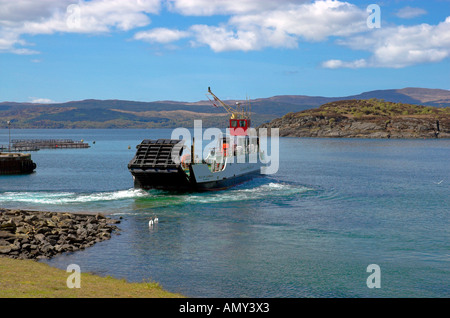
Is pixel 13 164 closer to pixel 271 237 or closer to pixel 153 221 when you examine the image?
pixel 153 221

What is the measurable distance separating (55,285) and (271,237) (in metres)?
15.9

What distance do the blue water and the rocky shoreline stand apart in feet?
3.31

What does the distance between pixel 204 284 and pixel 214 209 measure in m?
18.9

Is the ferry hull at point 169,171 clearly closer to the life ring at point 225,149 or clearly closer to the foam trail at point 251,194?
the foam trail at point 251,194

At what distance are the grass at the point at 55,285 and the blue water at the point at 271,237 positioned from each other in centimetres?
154

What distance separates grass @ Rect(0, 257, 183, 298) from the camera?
15961 mm

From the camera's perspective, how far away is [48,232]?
27.6 m

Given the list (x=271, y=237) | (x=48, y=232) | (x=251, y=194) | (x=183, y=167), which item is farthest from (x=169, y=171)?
(x=48, y=232)

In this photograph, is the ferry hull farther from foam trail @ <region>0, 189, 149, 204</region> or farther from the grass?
the grass

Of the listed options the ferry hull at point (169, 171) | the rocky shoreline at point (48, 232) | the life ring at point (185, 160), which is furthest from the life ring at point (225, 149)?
the rocky shoreline at point (48, 232)

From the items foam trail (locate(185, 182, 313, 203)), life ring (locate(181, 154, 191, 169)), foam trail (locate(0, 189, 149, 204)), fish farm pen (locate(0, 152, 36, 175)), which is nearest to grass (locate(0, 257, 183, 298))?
foam trail (locate(0, 189, 149, 204))

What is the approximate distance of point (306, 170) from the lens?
7744cm

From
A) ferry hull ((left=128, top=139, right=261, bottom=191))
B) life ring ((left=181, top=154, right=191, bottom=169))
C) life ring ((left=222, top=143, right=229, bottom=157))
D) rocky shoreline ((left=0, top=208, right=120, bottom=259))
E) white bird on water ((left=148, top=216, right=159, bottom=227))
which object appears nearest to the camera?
rocky shoreline ((left=0, top=208, right=120, bottom=259))
